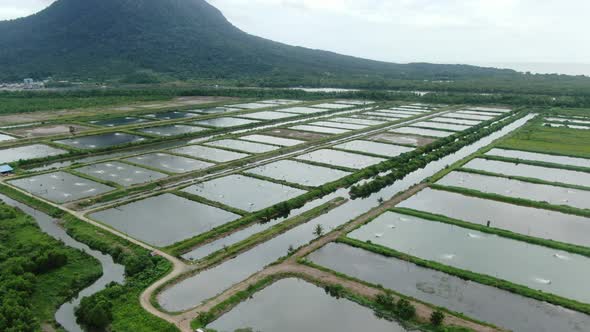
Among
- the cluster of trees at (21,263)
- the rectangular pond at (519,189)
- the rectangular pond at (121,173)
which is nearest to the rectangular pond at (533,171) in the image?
the rectangular pond at (519,189)

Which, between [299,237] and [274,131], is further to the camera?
[274,131]

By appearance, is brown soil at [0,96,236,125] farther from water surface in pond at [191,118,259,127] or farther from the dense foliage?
the dense foliage

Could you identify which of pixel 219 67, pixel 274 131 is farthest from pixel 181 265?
pixel 219 67

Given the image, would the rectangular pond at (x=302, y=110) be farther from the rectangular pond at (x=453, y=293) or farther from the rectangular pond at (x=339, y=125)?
the rectangular pond at (x=453, y=293)

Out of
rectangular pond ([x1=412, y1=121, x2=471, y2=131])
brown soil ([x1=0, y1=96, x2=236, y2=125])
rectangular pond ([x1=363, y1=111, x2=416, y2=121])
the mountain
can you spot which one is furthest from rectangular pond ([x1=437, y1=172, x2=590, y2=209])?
the mountain

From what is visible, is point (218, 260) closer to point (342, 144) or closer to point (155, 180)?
point (155, 180)

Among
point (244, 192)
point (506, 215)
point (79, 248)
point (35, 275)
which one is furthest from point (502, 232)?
point (35, 275)

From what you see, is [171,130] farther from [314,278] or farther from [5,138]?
[314,278]
